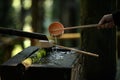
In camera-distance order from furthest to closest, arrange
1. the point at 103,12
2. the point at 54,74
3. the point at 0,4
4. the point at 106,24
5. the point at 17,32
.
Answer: the point at 0,4 < the point at 103,12 < the point at 106,24 < the point at 17,32 < the point at 54,74

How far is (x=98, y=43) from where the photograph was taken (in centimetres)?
418

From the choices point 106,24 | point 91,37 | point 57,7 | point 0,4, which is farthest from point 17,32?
point 57,7

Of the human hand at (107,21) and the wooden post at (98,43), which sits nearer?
the human hand at (107,21)

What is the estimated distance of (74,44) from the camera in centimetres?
1093

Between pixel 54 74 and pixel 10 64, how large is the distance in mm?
454

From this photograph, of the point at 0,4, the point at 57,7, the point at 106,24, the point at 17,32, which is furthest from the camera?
the point at 57,7

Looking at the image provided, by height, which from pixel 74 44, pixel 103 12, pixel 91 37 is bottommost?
pixel 74 44

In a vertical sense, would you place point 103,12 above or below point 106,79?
above

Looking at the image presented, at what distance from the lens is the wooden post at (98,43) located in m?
4.13

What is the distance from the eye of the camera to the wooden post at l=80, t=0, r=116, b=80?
4.13 metres

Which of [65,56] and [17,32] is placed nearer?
[17,32]

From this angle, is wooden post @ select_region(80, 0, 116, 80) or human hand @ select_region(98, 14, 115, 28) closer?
human hand @ select_region(98, 14, 115, 28)

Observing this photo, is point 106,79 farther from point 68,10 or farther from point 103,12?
point 68,10

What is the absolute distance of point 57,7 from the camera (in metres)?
10.9
